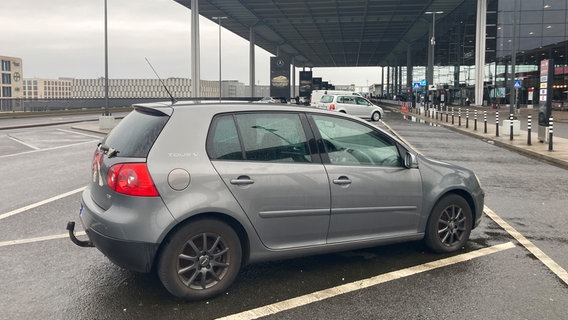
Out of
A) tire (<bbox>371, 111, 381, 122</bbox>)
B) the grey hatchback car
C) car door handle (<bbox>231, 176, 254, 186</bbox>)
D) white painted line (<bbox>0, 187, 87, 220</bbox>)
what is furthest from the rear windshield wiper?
tire (<bbox>371, 111, 381, 122</bbox>)

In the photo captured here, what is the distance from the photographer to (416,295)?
4.08 meters

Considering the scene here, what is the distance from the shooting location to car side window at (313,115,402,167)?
4.56 m

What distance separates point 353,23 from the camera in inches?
2195

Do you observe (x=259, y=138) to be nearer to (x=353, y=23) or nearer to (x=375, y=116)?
(x=375, y=116)

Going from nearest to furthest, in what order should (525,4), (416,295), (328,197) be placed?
(416,295)
(328,197)
(525,4)

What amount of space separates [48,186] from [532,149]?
45.4 feet

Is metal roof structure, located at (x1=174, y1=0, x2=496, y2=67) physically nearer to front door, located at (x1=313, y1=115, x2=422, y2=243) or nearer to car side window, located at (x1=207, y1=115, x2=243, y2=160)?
front door, located at (x1=313, y1=115, x2=422, y2=243)

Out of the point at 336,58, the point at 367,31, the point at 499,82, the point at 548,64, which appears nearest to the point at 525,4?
the point at 499,82

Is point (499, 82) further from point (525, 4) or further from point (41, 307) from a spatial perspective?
point (41, 307)

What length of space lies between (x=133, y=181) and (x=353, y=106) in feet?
98.2

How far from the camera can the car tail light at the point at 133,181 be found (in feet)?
12.2

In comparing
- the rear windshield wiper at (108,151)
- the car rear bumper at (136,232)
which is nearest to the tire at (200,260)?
the car rear bumper at (136,232)

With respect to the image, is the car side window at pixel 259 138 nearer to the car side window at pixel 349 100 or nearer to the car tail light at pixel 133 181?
the car tail light at pixel 133 181

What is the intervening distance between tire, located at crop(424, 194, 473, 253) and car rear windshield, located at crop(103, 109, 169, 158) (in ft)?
9.50
